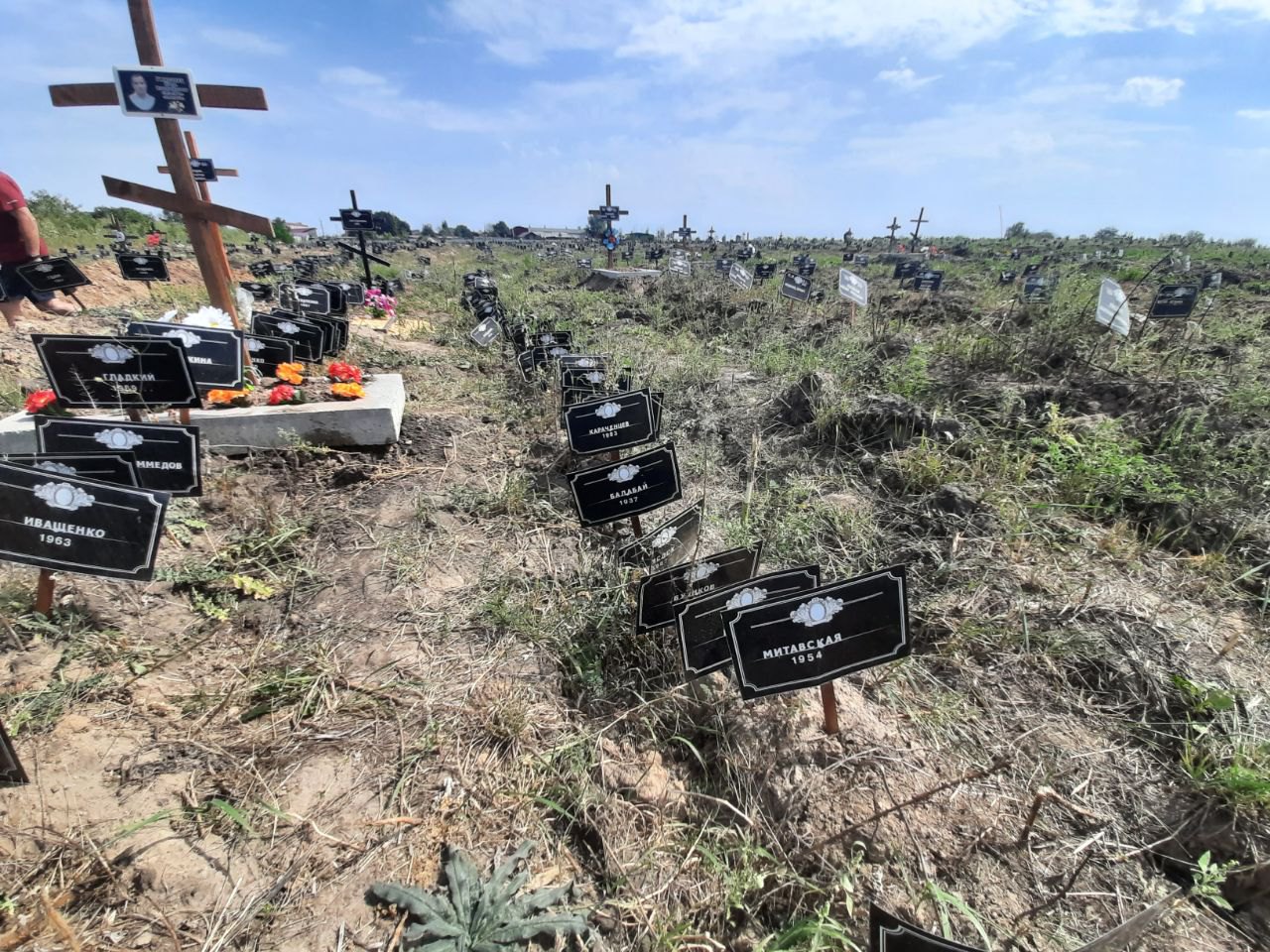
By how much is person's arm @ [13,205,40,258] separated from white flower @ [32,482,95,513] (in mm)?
6432

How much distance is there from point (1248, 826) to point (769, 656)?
4.59 feet

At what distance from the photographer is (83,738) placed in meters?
1.57

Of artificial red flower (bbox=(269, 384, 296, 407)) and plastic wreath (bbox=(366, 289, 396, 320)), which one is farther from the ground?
plastic wreath (bbox=(366, 289, 396, 320))

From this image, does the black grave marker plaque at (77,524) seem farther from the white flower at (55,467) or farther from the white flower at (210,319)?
the white flower at (210,319)

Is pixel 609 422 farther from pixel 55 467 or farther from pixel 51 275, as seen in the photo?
pixel 51 275

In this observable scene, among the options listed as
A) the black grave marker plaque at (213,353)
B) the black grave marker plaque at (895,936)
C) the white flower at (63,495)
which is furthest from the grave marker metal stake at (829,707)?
the black grave marker plaque at (213,353)

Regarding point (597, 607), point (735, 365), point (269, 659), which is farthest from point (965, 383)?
point (269, 659)

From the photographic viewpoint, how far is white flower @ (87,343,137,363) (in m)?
2.49

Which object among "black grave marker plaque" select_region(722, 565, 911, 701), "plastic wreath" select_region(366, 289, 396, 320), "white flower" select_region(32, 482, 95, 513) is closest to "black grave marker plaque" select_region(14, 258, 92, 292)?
"plastic wreath" select_region(366, 289, 396, 320)

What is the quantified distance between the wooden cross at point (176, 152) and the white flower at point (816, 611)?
3.89m

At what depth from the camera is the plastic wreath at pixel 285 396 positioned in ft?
11.5

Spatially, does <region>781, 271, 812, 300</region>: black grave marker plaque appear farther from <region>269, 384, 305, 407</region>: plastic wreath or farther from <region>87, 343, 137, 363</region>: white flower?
<region>87, 343, 137, 363</region>: white flower

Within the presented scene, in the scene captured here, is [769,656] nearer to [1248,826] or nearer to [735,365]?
[1248,826]

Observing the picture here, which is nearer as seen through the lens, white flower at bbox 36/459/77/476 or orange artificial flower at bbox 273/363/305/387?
white flower at bbox 36/459/77/476
